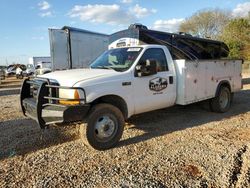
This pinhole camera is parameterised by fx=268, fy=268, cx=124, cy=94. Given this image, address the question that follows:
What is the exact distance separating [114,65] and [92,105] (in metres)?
1.32

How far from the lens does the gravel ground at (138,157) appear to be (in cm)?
390

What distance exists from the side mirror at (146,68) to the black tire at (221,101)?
3.12 metres

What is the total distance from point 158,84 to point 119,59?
104 cm

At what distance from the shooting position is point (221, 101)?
8180 millimetres

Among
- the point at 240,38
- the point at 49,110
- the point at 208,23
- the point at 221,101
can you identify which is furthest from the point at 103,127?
the point at 208,23

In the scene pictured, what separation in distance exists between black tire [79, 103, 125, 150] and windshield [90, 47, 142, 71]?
1.00 metres

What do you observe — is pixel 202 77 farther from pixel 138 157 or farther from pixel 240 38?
pixel 240 38

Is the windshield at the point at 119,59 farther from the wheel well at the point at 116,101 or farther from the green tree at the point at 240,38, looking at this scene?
the green tree at the point at 240,38

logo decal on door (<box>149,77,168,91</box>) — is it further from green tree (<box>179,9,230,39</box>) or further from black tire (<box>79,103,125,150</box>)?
green tree (<box>179,9,230,39</box>)

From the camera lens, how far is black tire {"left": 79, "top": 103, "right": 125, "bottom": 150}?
4.87 m

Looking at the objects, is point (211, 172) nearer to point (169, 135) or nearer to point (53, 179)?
point (169, 135)

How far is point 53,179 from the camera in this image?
395 cm

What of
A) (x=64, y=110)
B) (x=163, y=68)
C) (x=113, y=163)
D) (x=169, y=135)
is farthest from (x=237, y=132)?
(x=64, y=110)

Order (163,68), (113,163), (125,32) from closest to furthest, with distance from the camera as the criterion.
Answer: (113,163) → (163,68) → (125,32)
